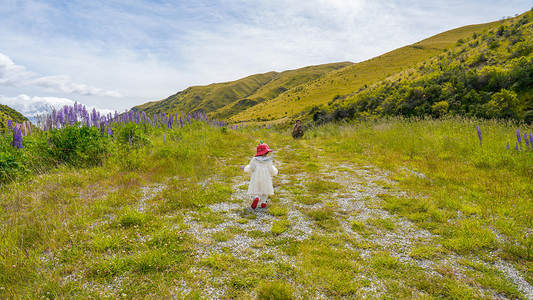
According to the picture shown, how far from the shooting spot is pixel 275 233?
5.00 m

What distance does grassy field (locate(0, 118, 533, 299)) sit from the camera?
130 inches

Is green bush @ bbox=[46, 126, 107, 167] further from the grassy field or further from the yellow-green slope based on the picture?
the yellow-green slope

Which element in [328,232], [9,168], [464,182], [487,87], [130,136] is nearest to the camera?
[328,232]

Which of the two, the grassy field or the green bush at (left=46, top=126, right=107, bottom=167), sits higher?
the green bush at (left=46, top=126, right=107, bottom=167)

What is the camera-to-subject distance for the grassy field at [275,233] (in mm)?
3295

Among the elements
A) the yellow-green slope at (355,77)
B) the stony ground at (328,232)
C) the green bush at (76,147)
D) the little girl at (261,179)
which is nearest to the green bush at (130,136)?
the green bush at (76,147)

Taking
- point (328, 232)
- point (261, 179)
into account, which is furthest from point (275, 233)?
point (261, 179)

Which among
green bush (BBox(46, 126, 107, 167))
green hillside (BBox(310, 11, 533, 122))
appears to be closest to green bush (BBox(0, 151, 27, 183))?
green bush (BBox(46, 126, 107, 167))

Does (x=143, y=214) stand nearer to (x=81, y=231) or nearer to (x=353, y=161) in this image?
(x=81, y=231)

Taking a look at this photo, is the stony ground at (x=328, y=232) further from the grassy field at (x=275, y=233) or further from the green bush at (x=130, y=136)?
the green bush at (x=130, y=136)

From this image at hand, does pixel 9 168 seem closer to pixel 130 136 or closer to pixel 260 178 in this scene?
pixel 130 136

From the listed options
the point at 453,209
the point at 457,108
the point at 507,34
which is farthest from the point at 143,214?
the point at 507,34

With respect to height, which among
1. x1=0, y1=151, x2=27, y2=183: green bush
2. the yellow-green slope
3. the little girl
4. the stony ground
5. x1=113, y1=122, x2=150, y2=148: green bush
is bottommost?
the stony ground

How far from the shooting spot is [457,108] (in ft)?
64.6
